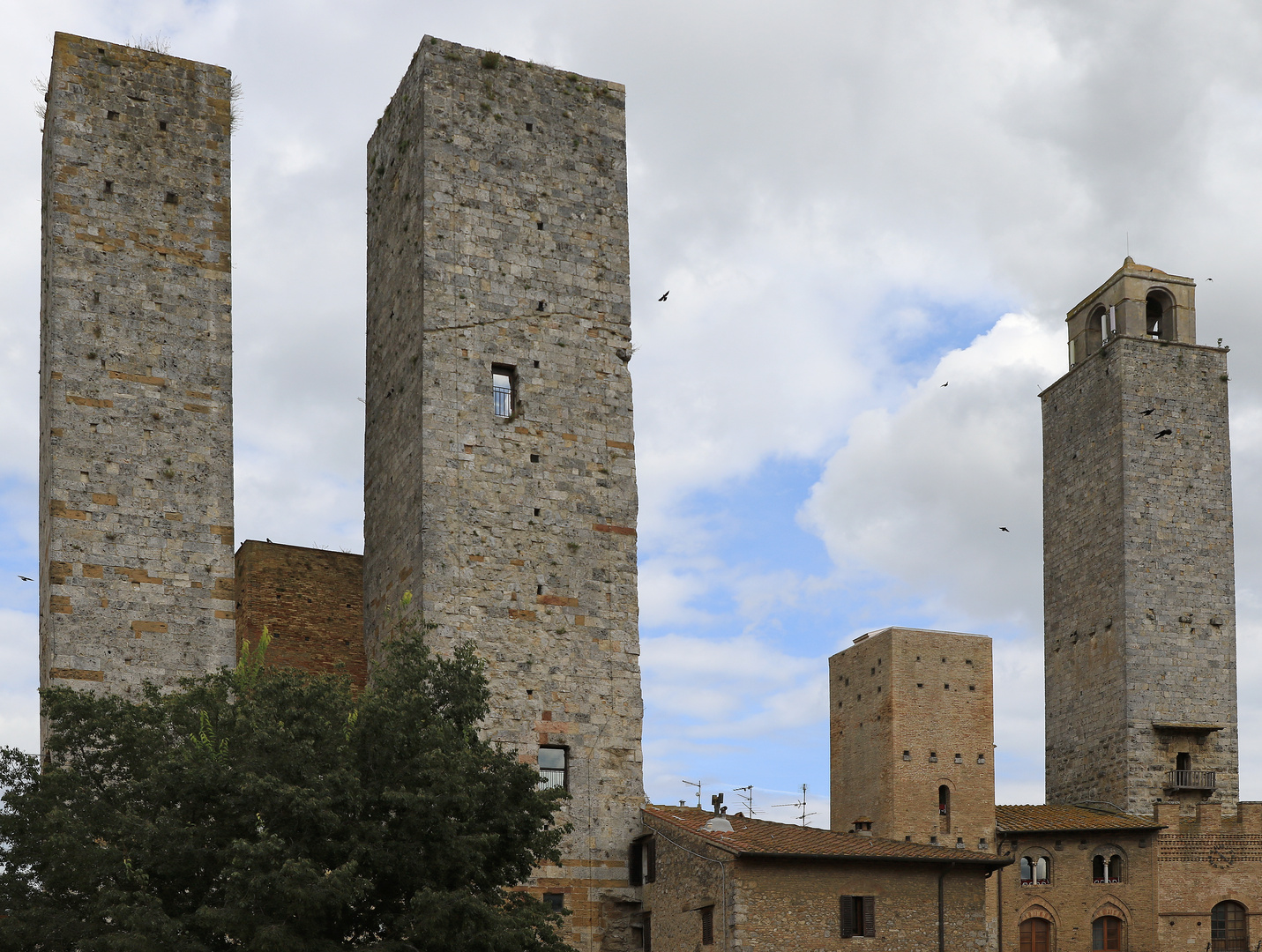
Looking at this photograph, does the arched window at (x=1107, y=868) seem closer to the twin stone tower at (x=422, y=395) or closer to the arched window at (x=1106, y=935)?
the arched window at (x=1106, y=935)

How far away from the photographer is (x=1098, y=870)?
1551 inches

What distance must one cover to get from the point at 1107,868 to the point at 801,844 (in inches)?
599

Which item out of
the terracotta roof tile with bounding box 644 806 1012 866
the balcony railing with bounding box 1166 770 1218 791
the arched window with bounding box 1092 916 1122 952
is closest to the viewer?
the terracotta roof tile with bounding box 644 806 1012 866

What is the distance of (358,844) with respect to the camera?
66.5 feet

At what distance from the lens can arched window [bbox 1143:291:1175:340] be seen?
149ft

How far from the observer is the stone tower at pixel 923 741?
39344 mm

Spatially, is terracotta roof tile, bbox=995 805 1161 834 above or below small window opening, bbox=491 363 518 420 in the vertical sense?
below

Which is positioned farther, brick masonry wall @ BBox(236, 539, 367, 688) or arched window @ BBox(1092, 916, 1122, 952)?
arched window @ BBox(1092, 916, 1122, 952)

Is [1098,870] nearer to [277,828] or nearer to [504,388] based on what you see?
[504,388]

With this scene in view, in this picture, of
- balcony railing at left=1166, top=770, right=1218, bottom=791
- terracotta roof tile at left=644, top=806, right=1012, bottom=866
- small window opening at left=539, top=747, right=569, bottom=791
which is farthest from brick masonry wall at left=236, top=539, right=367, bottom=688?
balcony railing at left=1166, top=770, right=1218, bottom=791

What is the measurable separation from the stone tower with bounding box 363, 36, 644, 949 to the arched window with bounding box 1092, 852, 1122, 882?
15.9 meters

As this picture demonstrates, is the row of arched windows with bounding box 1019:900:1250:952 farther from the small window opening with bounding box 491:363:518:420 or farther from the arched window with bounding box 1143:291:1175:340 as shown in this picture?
the small window opening with bounding box 491:363:518:420

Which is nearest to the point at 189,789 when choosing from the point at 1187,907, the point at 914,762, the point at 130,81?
the point at 130,81

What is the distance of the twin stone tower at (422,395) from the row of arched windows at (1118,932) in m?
14.9
